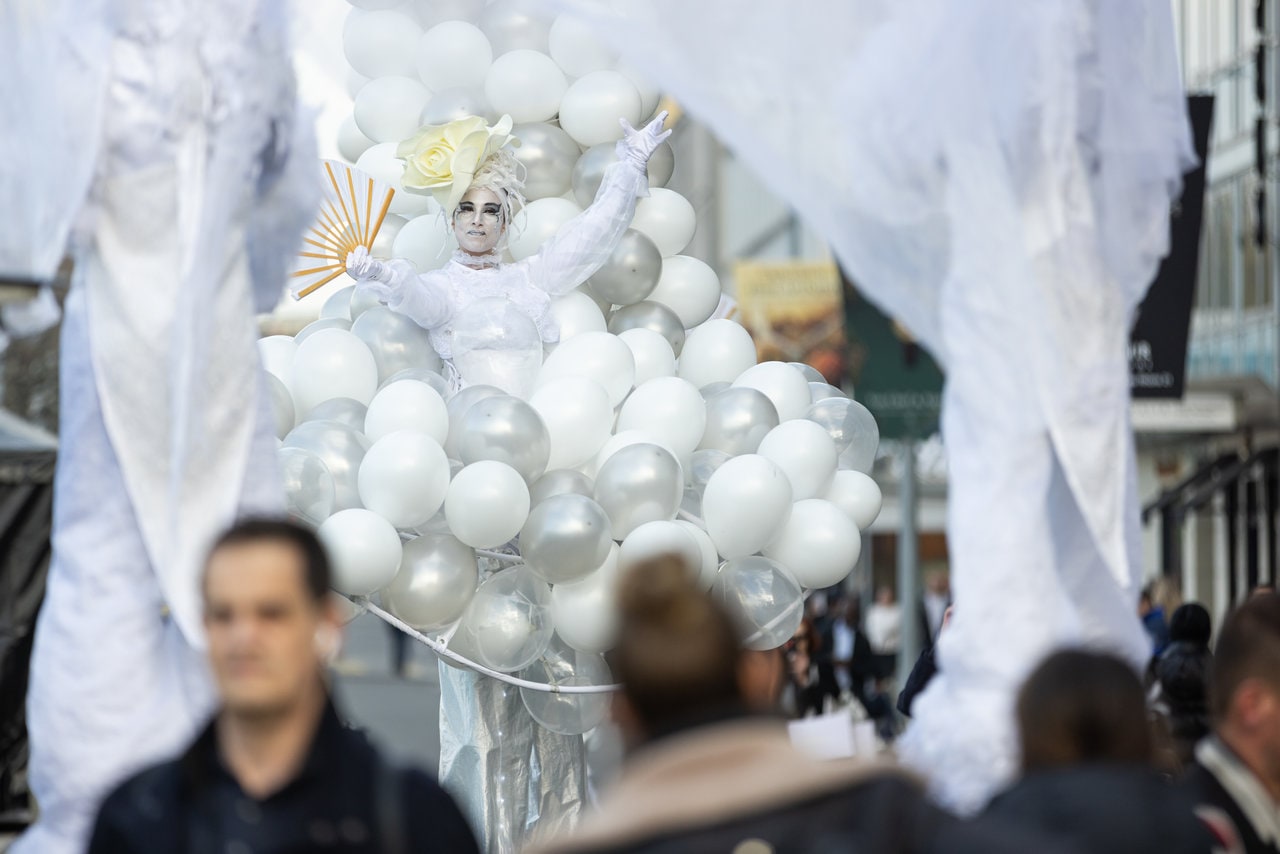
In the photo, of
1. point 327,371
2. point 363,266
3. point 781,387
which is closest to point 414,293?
point 363,266

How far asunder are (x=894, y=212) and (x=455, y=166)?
2.30 metres

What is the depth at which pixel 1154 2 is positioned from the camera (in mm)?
4027

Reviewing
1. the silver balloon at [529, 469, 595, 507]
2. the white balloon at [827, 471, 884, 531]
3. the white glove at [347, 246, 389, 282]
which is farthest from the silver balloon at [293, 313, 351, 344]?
the white balloon at [827, 471, 884, 531]

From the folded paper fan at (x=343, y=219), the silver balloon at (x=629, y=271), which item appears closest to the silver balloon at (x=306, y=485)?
the folded paper fan at (x=343, y=219)

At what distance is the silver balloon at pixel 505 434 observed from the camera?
5.17m

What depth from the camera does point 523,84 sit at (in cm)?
616

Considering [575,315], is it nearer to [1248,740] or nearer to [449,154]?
[449,154]

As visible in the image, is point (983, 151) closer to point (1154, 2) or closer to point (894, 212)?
point (894, 212)

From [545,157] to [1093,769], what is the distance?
163 inches

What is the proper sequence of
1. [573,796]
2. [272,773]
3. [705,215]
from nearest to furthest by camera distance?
[272,773], [573,796], [705,215]

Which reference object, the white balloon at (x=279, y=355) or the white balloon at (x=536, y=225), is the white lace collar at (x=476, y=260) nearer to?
the white balloon at (x=536, y=225)

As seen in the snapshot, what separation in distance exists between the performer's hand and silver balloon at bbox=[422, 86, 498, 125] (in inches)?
27.5

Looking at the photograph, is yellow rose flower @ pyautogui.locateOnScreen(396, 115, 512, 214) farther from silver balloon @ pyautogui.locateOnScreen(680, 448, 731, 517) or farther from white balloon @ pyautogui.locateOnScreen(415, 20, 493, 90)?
silver balloon @ pyautogui.locateOnScreen(680, 448, 731, 517)

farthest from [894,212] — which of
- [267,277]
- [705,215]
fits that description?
[705,215]
